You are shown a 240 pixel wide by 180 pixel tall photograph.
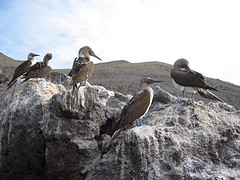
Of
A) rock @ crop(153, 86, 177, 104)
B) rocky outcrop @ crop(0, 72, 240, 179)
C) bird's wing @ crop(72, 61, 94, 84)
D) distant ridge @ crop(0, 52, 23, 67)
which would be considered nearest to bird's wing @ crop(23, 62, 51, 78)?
rocky outcrop @ crop(0, 72, 240, 179)

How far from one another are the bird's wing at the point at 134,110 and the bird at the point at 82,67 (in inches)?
60.4

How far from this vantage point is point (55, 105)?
6012mm

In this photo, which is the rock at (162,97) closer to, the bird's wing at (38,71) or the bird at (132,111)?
the bird at (132,111)

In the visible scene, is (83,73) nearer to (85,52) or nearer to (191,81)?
(85,52)

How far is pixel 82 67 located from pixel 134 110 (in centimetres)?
224

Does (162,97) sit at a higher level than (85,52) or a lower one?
lower

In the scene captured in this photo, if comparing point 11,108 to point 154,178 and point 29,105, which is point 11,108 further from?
point 154,178

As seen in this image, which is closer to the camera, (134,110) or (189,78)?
(134,110)

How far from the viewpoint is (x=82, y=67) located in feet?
21.6

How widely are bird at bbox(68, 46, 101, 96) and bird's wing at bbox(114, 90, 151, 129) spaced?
5.03 feet

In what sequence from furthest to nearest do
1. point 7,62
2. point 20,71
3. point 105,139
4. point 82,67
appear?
1. point 7,62
2. point 20,71
3. point 82,67
4. point 105,139

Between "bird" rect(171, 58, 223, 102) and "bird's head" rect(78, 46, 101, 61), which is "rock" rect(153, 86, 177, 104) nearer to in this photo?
"bird" rect(171, 58, 223, 102)

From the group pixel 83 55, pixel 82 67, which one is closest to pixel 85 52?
pixel 83 55

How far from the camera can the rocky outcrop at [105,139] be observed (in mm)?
4176
